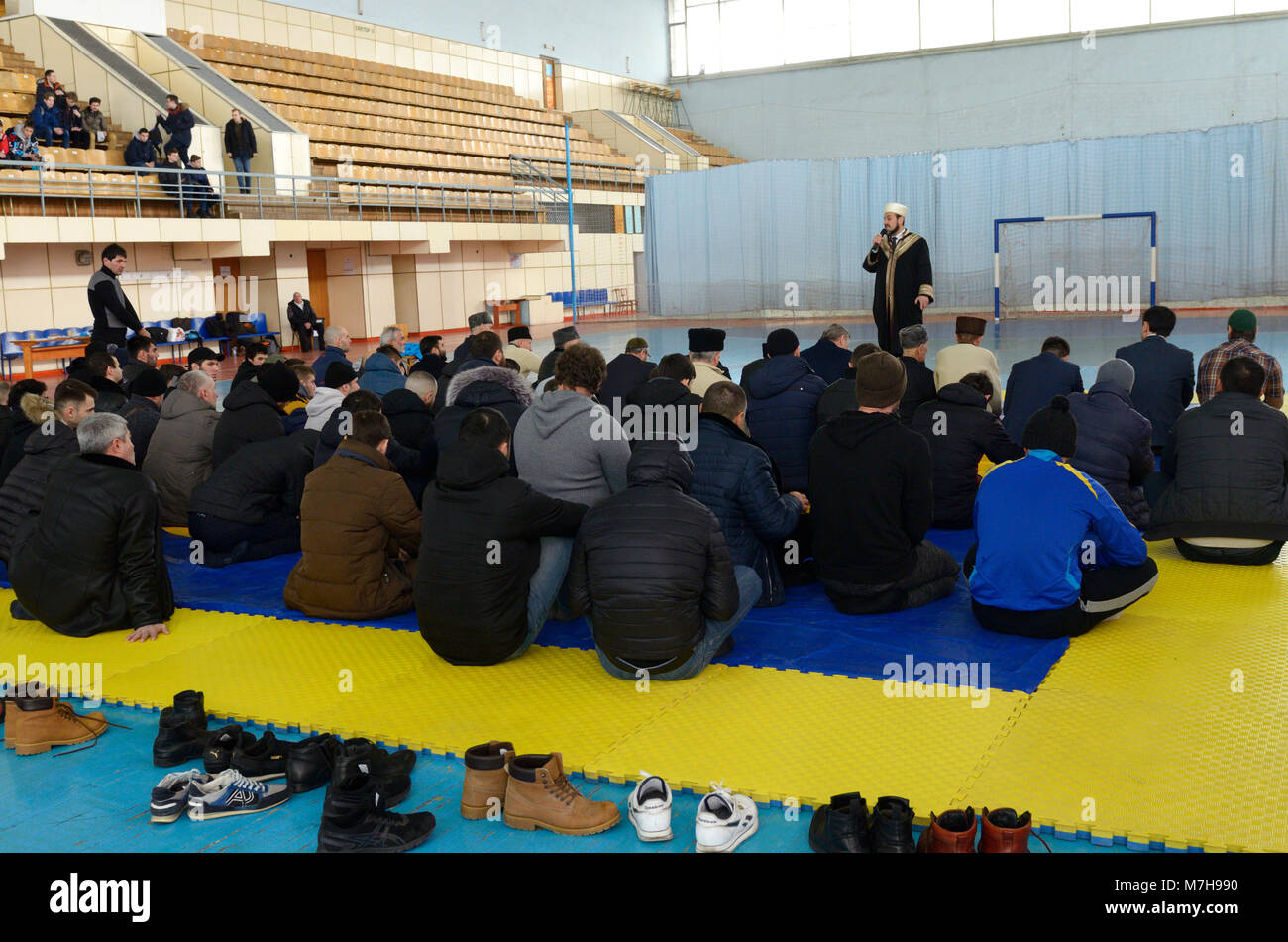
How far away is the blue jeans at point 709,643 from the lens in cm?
482

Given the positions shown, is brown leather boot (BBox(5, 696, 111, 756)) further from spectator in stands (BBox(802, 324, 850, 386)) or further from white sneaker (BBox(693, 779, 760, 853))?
spectator in stands (BBox(802, 324, 850, 386))

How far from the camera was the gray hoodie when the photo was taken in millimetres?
5684

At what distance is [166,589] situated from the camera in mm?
5961

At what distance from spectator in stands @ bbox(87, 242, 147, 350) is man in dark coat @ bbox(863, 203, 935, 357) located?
25.5 ft

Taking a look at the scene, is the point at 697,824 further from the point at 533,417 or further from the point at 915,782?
the point at 533,417

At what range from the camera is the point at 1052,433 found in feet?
16.5

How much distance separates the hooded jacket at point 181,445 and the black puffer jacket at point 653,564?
14.0ft

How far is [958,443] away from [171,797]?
4.92 metres

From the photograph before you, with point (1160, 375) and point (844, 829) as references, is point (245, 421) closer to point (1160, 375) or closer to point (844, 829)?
point (844, 829)

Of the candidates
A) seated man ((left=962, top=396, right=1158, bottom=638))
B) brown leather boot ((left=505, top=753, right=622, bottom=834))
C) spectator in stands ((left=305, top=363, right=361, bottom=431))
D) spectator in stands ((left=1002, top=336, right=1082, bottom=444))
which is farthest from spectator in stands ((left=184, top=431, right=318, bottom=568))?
spectator in stands ((left=1002, top=336, right=1082, bottom=444))

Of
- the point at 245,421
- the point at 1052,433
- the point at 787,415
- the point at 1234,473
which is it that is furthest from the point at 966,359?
the point at 245,421

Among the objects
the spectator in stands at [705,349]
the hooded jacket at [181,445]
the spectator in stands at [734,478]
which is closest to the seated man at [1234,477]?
the spectator in stands at [734,478]
